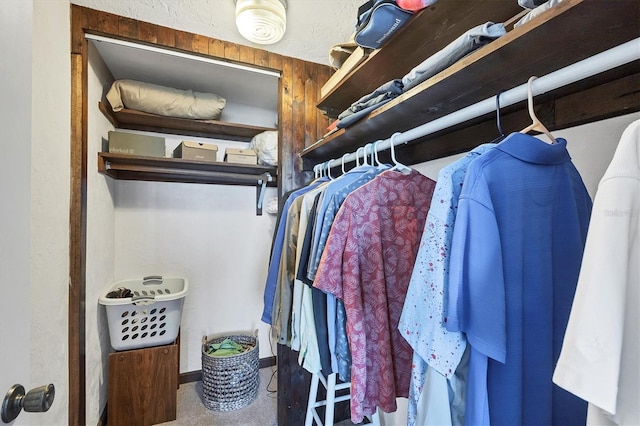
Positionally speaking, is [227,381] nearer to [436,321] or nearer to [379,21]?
[436,321]

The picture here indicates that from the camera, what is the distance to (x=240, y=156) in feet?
6.82

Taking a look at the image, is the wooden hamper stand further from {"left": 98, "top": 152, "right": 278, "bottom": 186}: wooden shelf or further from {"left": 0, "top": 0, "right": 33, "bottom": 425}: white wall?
{"left": 0, "top": 0, "right": 33, "bottom": 425}: white wall

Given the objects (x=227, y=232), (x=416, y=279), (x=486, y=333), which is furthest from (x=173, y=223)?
(x=486, y=333)

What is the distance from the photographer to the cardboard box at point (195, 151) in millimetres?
1925

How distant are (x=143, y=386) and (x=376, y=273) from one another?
1733mm

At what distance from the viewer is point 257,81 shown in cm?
204

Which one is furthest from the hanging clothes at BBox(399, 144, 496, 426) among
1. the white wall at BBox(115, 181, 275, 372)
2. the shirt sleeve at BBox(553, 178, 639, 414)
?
the white wall at BBox(115, 181, 275, 372)

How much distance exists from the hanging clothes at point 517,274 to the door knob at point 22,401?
79 cm

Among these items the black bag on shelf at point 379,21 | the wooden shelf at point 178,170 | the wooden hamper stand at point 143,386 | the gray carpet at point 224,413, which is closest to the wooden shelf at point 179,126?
the wooden shelf at point 178,170

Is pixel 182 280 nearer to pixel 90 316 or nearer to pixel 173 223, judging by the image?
pixel 173 223

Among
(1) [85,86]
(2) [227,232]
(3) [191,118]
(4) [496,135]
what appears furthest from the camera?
(2) [227,232]

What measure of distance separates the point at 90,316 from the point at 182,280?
0.65 metres

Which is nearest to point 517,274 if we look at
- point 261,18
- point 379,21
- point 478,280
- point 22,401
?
point 478,280

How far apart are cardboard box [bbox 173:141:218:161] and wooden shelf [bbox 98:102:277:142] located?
0.69 feet
